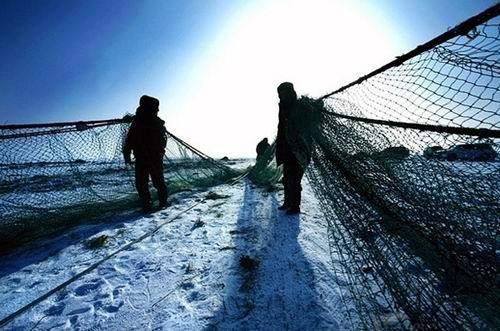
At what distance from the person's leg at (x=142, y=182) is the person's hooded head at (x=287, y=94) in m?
2.64

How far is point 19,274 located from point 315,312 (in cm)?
294

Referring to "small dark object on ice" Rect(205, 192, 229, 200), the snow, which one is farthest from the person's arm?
"small dark object on ice" Rect(205, 192, 229, 200)

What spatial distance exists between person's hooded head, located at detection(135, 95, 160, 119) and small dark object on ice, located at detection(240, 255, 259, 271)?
3.33m

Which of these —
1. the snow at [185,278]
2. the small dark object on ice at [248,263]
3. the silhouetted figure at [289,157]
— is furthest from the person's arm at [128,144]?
the small dark object on ice at [248,263]

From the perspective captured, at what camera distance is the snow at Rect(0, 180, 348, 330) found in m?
2.28

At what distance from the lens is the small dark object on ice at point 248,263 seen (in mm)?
2969

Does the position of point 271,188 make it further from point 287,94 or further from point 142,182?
point 142,182

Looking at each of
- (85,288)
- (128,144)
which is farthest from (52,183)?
(85,288)

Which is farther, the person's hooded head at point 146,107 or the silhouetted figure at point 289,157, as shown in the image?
the person's hooded head at point 146,107

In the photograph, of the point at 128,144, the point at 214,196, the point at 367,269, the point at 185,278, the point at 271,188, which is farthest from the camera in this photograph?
the point at 271,188

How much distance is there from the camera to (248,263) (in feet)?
9.87

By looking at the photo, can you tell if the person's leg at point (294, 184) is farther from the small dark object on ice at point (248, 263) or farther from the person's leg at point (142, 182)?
the person's leg at point (142, 182)

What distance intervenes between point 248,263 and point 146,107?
11.5 ft

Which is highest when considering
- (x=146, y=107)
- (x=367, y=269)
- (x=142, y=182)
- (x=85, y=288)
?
(x=146, y=107)
